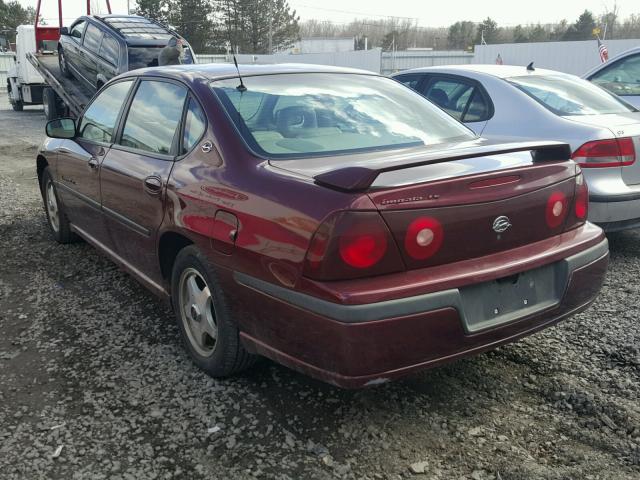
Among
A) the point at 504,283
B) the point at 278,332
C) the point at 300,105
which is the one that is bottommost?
the point at 278,332

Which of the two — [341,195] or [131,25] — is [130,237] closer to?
[341,195]

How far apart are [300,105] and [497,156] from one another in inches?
42.6

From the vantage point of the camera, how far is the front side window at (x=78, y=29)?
1237cm

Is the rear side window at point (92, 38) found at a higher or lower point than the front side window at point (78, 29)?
lower

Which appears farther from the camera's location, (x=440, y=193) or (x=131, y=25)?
(x=131, y=25)

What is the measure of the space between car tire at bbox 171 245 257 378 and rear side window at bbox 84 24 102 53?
971 cm

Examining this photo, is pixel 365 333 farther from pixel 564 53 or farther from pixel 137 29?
pixel 564 53

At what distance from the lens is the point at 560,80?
5871mm

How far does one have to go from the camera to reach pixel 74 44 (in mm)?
12305

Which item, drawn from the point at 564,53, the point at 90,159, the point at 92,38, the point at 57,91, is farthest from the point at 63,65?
the point at 564,53

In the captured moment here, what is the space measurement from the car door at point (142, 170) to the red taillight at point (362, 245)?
1345 millimetres

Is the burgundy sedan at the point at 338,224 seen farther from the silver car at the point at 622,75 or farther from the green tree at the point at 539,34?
the green tree at the point at 539,34

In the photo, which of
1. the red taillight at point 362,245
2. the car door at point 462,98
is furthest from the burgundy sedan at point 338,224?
the car door at point 462,98

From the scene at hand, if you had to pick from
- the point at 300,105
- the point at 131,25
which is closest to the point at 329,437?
the point at 300,105
